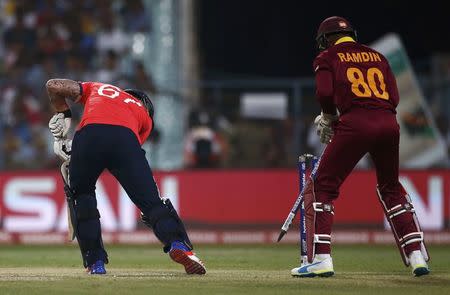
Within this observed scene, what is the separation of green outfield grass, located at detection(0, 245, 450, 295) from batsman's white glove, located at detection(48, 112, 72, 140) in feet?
4.17

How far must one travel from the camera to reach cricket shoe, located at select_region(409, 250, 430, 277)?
916 centimetres

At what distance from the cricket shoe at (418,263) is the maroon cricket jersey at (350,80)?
129 cm

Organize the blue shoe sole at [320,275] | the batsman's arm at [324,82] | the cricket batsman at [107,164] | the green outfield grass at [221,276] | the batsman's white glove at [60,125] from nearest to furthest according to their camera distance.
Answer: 1. the green outfield grass at [221,276]
2. the batsman's arm at [324,82]
3. the blue shoe sole at [320,275]
4. the cricket batsman at [107,164]
5. the batsman's white glove at [60,125]

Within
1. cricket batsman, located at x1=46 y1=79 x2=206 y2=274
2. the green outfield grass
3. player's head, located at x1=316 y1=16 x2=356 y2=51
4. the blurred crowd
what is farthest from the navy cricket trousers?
the blurred crowd

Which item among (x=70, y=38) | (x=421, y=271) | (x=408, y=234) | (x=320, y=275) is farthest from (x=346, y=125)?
(x=70, y=38)

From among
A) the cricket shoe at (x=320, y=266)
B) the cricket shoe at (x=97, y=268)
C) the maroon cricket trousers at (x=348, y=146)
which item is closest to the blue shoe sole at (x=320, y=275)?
the cricket shoe at (x=320, y=266)

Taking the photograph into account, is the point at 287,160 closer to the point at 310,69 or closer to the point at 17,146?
the point at 17,146

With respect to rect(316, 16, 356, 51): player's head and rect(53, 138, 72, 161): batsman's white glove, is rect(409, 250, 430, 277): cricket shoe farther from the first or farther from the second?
rect(53, 138, 72, 161): batsman's white glove

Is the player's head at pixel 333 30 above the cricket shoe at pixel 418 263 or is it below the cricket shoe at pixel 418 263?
above

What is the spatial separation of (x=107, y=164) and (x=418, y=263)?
2829mm

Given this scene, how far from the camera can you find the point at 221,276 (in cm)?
Result: 936

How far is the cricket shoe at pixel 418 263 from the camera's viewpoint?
9.16 metres

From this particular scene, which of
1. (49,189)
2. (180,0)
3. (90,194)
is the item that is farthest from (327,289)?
(180,0)

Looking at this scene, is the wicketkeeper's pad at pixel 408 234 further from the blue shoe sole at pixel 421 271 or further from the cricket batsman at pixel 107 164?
the cricket batsman at pixel 107 164
